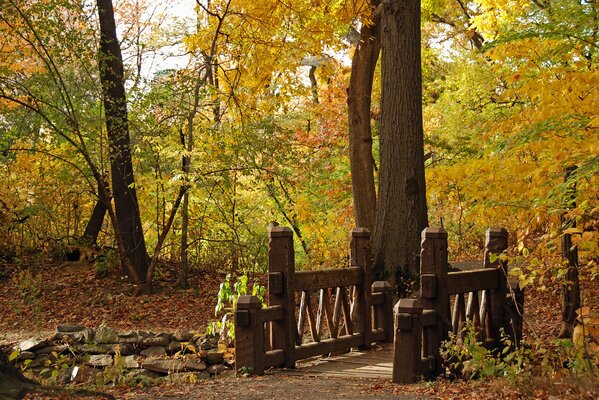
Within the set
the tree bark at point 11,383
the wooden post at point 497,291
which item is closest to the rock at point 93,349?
the wooden post at point 497,291

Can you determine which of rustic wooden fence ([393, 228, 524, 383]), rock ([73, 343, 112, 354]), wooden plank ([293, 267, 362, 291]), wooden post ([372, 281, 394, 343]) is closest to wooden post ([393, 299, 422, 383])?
rustic wooden fence ([393, 228, 524, 383])

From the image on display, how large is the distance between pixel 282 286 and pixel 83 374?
372 centimetres

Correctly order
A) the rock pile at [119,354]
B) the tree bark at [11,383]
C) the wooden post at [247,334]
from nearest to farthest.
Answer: the tree bark at [11,383]
the wooden post at [247,334]
the rock pile at [119,354]

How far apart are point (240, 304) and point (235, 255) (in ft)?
31.3

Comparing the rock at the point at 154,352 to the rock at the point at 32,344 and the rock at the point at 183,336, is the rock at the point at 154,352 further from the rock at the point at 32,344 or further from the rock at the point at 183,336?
the rock at the point at 32,344

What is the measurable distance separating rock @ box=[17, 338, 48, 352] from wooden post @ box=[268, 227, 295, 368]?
14.9ft

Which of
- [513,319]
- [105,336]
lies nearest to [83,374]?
[105,336]

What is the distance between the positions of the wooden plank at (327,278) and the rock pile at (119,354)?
1851 millimetres

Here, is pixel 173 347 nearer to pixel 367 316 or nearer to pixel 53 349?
pixel 53 349

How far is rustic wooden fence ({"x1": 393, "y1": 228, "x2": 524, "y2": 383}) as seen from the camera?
7.17 metres

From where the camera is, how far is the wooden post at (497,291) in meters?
9.08

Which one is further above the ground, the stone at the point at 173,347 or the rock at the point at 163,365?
the stone at the point at 173,347

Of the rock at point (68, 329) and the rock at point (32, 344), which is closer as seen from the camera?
the rock at point (32, 344)

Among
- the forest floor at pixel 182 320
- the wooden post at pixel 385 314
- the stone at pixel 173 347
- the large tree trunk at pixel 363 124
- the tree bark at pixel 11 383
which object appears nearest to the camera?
the tree bark at pixel 11 383
